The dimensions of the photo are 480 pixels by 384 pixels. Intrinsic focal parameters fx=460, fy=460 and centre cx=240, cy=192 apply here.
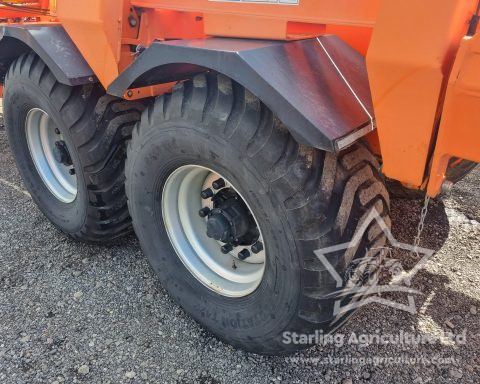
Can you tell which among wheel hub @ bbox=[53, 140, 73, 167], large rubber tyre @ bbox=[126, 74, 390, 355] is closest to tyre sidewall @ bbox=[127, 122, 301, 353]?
large rubber tyre @ bbox=[126, 74, 390, 355]

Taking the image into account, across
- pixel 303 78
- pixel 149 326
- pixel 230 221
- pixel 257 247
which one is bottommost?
pixel 149 326

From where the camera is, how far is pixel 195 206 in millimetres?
2350

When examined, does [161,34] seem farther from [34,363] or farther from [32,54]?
[34,363]

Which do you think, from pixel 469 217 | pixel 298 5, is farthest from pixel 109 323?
pixel 469 217

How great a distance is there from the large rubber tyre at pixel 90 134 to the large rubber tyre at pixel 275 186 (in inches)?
19.4

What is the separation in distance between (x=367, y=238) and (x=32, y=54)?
2159 mm

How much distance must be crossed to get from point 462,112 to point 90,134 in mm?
1844

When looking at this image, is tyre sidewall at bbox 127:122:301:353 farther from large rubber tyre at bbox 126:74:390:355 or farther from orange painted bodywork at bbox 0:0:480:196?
orange painted bodywork at bbox 0:0:480:196

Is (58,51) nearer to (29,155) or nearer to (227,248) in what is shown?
(29,155)

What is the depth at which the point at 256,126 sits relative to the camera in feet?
5.50

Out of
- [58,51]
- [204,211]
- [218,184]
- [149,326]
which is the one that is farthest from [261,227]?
[58,51]

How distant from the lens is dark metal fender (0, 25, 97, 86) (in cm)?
233

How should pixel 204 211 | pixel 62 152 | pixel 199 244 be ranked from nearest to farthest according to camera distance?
pixel 204 211 → pixel 199 244 → pixel 62 152

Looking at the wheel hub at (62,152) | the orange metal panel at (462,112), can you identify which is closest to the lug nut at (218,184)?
the orange metal panel at (462,112)
